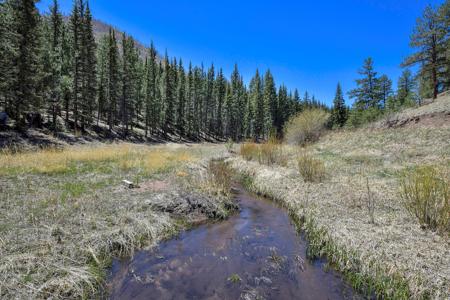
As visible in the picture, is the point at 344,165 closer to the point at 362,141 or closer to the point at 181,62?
the point at 362,141

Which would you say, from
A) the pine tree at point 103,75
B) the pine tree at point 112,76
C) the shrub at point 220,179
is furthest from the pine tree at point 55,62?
the shrub at point 220,179

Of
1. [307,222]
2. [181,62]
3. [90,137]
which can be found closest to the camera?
[307,222]

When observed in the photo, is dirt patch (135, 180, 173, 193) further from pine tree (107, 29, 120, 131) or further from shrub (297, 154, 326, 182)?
pine tree (107, 29, 120, 131)

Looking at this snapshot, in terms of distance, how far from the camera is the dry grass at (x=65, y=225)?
12.2 feet

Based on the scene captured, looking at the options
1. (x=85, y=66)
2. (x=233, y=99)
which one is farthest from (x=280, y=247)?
(x=233, y=99)

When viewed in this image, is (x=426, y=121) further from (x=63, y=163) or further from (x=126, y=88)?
(x=126, y=88)

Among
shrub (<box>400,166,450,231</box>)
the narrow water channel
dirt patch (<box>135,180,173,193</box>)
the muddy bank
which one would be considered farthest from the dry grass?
shrub (<box>400,166,450,231</box>)

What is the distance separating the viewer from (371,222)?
6.04m

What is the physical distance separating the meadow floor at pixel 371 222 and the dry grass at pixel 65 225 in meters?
4.01

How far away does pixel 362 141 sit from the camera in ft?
64.2

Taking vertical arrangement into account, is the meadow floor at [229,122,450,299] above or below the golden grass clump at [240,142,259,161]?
below

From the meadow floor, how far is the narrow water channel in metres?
0.51

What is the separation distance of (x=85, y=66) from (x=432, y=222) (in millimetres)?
32427

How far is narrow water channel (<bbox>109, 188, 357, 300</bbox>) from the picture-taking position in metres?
4.17
